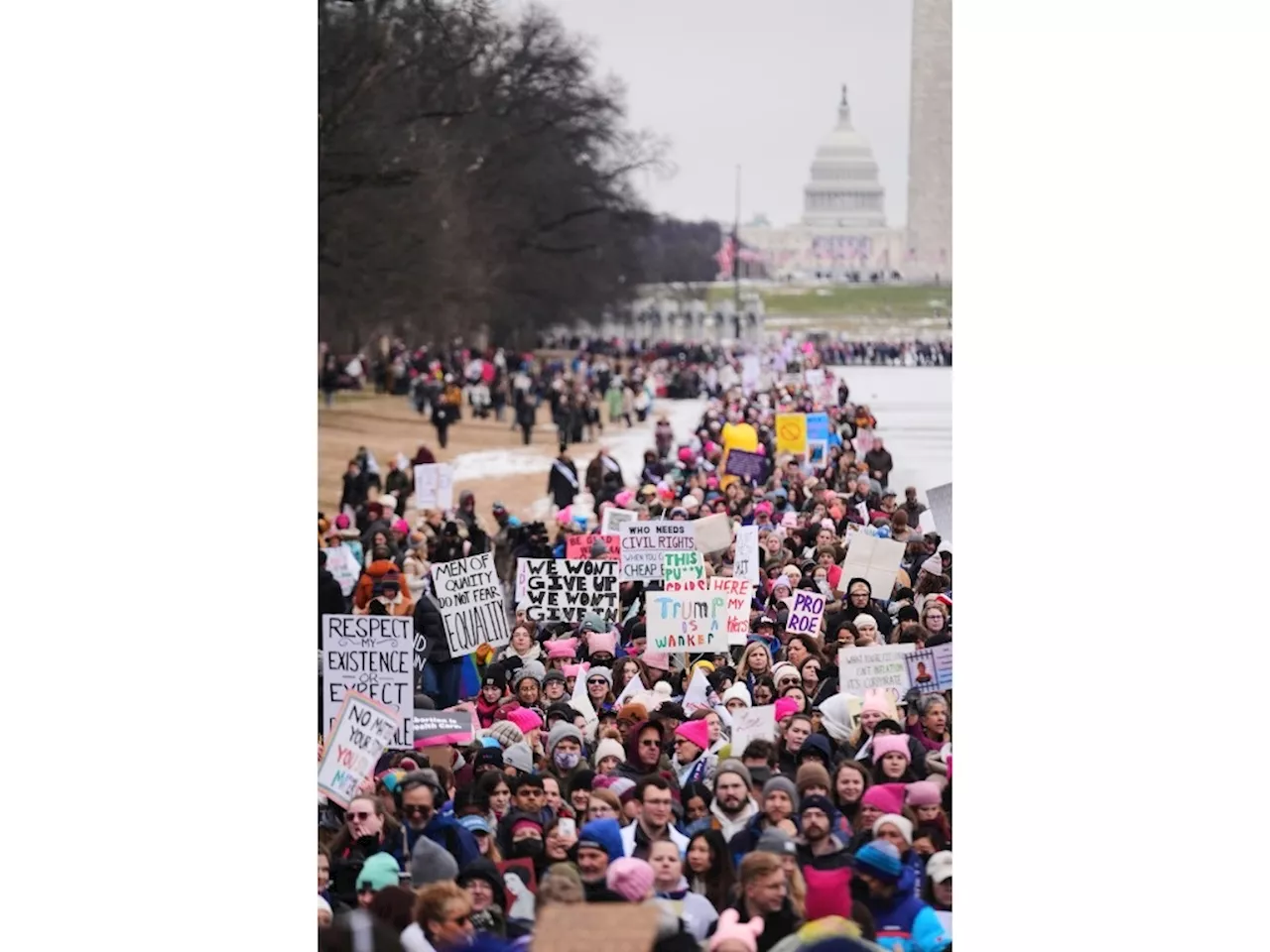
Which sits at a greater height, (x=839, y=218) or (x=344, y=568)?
(x=839, y=218)

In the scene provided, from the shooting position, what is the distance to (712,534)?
19.2m

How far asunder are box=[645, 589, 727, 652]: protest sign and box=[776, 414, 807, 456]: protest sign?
47.4 ft

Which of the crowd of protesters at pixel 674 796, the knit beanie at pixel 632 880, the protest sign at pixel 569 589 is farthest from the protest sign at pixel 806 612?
the knit beanie at pixel 632 880

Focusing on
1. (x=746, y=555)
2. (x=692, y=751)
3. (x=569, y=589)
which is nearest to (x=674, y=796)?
(x=692, y=751)

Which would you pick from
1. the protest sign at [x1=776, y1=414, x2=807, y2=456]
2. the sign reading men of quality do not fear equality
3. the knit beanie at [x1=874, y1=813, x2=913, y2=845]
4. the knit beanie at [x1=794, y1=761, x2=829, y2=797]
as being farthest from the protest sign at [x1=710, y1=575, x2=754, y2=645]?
the protest sign at [x1=776, y1=414, x2=807, y2=456]

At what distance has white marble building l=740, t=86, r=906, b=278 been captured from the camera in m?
128

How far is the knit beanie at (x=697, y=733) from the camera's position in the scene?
1221 cm

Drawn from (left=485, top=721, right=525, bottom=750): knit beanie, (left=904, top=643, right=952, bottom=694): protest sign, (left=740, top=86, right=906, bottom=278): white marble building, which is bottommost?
(left=485, top=721, right=525, bottom=750): knit beanie

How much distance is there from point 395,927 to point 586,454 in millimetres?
38078

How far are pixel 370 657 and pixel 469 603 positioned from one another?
3014mm

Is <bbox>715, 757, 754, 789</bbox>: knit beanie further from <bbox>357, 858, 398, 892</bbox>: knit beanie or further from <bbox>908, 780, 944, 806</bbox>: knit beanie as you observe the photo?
<bbox>357, 858, 398, 892</bbox>: knit beanie

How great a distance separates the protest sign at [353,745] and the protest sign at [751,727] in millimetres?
1733

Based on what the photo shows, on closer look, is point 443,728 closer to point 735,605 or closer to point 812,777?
point 812,777

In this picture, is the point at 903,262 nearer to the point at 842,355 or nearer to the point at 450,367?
the point at 842,355
